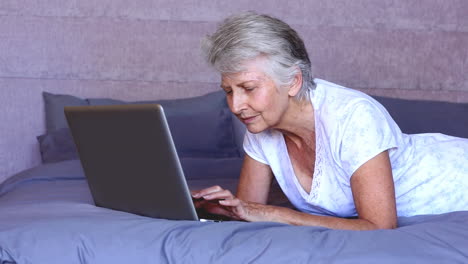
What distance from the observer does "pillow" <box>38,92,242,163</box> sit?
332 cm

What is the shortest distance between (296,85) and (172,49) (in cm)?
192

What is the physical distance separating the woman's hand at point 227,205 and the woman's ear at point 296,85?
13.0 inches

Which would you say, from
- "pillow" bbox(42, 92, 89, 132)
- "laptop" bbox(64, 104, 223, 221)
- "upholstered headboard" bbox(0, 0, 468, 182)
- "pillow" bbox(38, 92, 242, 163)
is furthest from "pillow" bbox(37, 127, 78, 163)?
"laptop" bbox(64, 104, 223, 221)

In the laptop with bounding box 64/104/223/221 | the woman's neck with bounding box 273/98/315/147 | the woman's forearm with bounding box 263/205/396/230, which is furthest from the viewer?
the woman's neck with bounding box 273/98/315/147

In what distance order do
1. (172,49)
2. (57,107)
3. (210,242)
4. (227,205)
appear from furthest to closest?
1. (172,49)
2. (57,107)
3. (227,205)
4. (210,242)

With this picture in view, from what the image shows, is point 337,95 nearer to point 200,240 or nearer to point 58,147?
point 200,240

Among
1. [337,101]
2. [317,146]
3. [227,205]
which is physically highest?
[337,101]

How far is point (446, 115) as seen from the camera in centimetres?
341

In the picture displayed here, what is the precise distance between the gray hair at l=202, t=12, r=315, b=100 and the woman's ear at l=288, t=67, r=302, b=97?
0.01m

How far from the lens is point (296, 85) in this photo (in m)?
2.03

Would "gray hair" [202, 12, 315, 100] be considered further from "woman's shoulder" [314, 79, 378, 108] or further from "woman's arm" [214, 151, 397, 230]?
"woman's arm" [214, 151, 397, 230]

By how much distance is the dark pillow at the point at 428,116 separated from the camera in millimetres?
3324

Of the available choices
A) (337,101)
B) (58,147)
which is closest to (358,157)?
(337,101)

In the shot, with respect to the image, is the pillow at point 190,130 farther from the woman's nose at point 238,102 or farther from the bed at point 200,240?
the woman's nose at point 238,102
